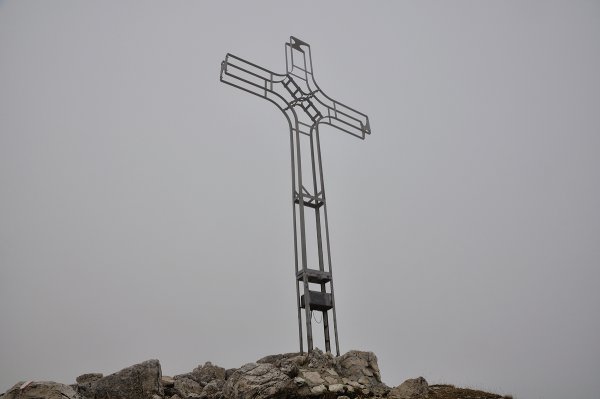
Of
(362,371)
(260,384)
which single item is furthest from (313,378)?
(362,371)

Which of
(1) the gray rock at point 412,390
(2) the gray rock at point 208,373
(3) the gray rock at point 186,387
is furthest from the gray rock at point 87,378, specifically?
(1) the gray rock at point 412,390

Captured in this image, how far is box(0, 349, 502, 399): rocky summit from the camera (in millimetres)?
7066

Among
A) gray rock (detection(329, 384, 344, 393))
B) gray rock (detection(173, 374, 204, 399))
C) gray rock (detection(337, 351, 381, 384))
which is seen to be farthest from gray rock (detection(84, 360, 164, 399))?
gray rock (detection(337, 351, 381, 384))

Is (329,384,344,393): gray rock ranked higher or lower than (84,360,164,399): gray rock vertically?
lower

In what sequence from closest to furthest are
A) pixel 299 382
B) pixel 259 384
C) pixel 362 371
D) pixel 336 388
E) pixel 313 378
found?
pixel 259 384 → pixel 299 382 → pixel 336 388 → pixel 313 378 → pixel 362 371

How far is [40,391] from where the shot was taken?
6777 mm

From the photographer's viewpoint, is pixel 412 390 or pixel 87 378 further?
pixel 87 378

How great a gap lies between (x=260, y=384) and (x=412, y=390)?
9.43 ft

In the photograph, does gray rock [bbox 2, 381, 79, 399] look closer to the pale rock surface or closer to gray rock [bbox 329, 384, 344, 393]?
the pale rock surface

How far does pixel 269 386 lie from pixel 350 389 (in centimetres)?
149

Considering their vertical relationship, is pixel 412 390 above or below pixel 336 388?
below

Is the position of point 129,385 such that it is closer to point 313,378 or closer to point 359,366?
point 313,378

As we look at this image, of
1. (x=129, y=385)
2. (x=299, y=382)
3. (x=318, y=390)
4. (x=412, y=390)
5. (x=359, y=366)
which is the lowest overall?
(x=412, y=390)

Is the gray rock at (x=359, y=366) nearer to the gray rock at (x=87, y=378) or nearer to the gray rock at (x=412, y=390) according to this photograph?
the gray rock at (x=412, y=390)
